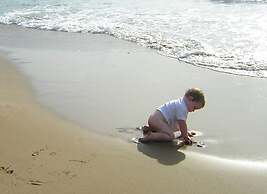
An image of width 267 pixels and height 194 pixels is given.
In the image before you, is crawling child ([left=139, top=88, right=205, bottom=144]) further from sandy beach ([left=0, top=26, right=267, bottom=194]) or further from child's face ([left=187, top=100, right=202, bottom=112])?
sandy beach ([left=0, top=26, right=267, bottom=194])

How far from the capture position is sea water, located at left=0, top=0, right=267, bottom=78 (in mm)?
8445

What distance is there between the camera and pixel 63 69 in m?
7.63

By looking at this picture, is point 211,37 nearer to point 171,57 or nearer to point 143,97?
point 171,57

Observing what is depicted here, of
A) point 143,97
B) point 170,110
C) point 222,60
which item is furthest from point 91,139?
point 222,60

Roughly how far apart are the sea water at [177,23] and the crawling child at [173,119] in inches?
107

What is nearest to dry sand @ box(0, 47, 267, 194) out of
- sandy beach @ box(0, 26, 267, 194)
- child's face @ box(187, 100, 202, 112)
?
sandy beach @ box(0, 26, 267, 194)

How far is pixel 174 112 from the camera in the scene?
16.3 ft

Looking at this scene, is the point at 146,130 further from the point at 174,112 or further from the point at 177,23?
the point at 177,23

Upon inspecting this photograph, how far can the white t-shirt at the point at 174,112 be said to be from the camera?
4918 mm

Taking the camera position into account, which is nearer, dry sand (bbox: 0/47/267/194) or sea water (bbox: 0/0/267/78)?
dry sand (bbox: 0/47/267/194)

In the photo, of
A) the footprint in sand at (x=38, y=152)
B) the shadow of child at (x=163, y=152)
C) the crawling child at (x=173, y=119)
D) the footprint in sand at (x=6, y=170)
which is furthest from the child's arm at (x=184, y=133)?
the footprint in sand at (x=6, y=170)

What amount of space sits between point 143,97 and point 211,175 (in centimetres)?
234

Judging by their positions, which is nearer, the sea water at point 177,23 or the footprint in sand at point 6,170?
the footprint in sand at point 6,170

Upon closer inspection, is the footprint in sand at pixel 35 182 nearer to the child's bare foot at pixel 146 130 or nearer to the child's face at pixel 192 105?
the child's bare foot at pixel 146 130
